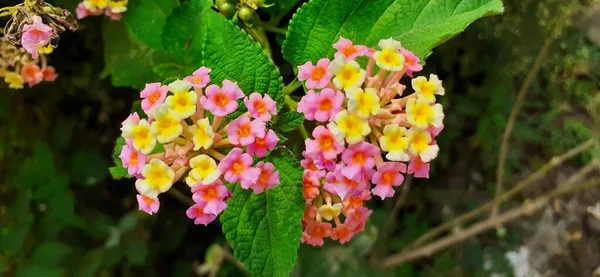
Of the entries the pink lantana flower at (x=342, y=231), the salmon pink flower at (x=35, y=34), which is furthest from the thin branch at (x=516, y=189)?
the salmon pink flower at (x=35, y=34)

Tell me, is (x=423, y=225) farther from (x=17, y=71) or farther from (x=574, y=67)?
(x=17, y=71)

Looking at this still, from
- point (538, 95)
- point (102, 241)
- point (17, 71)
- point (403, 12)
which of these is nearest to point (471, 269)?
point (538, 95)

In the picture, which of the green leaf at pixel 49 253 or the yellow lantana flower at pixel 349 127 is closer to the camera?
the yellow lantana flower at pixel 349 127

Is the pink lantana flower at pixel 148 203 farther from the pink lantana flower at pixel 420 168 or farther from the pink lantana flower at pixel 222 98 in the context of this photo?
the pink lantana flower at pixel 420 168

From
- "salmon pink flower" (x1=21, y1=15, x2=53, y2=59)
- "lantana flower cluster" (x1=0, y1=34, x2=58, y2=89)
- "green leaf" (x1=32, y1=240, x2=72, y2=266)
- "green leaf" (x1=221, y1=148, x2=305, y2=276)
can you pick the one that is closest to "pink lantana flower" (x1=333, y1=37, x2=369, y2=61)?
"green leaf" (x1=221, y1=148, x2=305, y2=276)

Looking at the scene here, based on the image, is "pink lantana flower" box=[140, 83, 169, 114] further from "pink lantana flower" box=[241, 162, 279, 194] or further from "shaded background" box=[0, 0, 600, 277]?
"shaded background" box=[0, 0, 600, 277]
